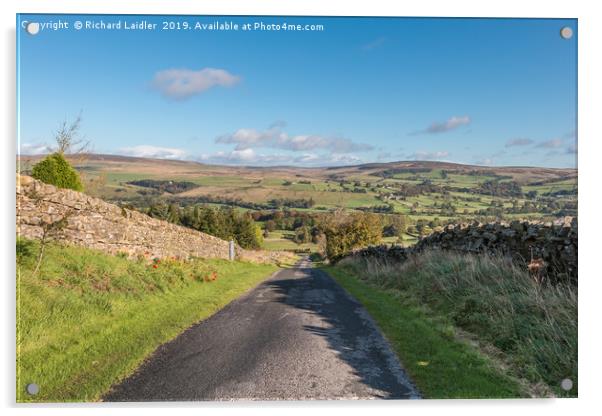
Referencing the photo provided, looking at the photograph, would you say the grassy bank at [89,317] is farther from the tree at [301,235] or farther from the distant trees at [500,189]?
the tree at [301,235]

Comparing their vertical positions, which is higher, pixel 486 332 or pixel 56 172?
pixel 56 172

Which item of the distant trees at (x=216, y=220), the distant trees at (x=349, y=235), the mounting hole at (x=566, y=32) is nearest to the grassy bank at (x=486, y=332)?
the mounting hole at (x=566, y=32)

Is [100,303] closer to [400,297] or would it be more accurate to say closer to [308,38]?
[308,38]

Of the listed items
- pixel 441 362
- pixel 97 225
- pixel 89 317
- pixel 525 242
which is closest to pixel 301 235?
pixel 97 225

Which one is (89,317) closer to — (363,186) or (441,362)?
(441,362)

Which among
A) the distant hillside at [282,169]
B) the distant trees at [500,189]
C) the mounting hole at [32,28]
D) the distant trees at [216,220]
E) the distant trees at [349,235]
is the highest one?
the mounting hole at [32,28]

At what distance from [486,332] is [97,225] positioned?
10.4 m

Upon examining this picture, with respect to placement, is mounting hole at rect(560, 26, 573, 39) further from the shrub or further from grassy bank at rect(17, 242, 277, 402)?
the shrub

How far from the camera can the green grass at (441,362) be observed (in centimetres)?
555

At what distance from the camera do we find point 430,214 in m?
11.5

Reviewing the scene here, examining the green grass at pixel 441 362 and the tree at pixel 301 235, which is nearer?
the green grass at pixel 441 362

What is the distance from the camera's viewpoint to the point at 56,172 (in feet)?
35.6
